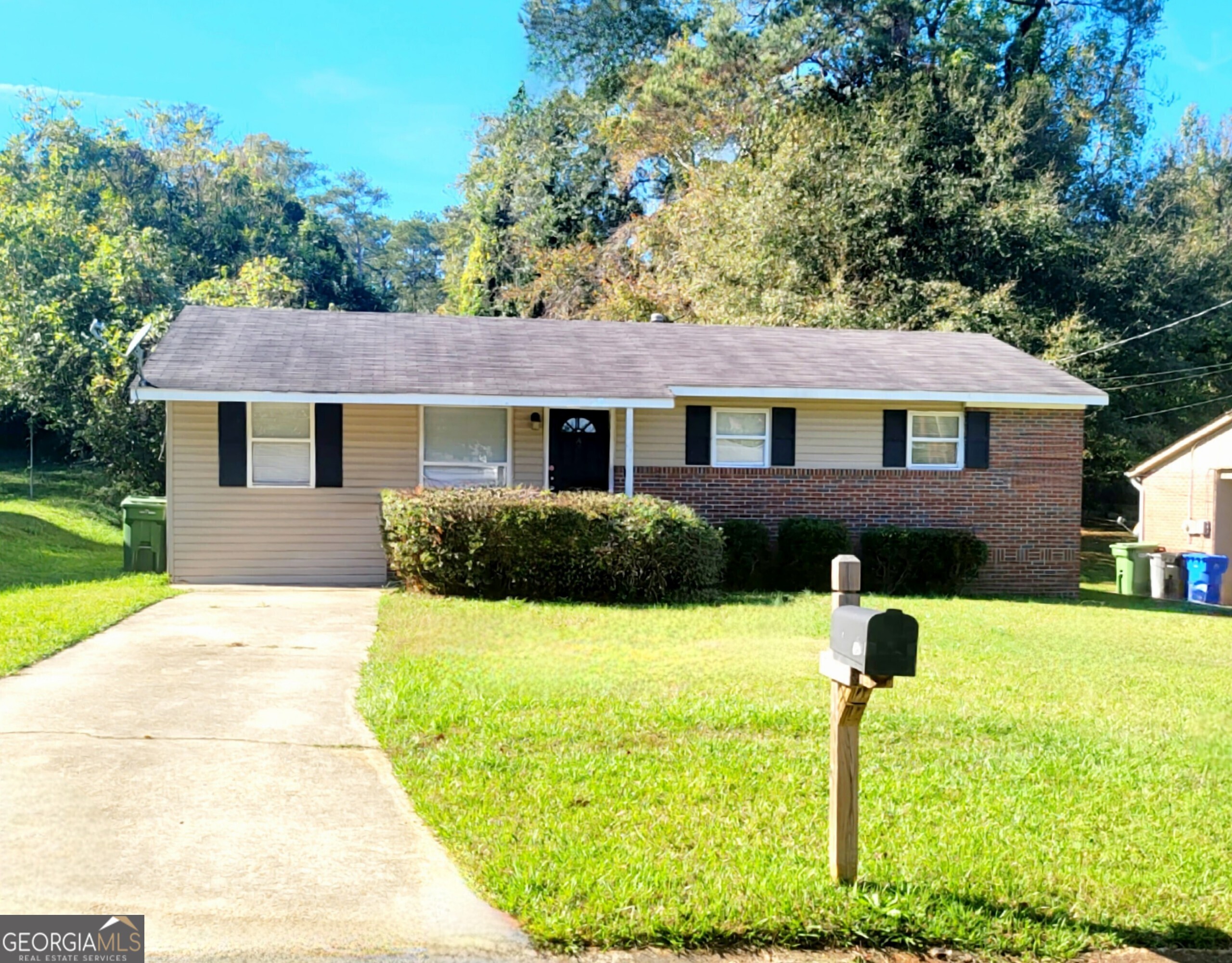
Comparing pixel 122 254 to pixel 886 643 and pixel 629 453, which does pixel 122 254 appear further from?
pixel 886 643

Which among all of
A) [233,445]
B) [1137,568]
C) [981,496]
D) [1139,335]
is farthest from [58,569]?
[1139,335]

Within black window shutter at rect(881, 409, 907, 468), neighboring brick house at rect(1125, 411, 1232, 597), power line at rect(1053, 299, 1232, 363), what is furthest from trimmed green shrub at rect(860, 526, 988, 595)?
power line at rect(1053, 299, 1232, 363)

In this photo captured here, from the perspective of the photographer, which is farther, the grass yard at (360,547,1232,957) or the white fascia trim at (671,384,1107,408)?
the white fascia trim at (671,384,1107,408)

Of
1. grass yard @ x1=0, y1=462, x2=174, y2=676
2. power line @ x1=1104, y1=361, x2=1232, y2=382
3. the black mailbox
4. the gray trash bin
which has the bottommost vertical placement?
the gray trash bin

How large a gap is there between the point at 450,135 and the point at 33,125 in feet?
52.6

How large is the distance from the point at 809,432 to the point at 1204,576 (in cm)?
877

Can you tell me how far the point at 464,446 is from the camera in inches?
581

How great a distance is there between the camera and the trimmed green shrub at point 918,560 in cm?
1481

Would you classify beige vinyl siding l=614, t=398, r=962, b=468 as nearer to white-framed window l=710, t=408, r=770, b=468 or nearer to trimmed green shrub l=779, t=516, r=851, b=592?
white-framed window l=710, t=408, r=770, b=468

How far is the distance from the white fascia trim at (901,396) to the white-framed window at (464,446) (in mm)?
2573

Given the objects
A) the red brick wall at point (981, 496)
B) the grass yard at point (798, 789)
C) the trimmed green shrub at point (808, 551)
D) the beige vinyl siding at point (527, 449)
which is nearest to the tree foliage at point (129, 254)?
the beige vinyl siding at point (527, 449)

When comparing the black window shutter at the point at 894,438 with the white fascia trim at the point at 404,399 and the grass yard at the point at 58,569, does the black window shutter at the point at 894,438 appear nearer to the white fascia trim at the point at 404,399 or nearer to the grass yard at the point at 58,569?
the white fascia trim at the point at 404,399

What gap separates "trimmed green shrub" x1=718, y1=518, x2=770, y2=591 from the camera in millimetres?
14516

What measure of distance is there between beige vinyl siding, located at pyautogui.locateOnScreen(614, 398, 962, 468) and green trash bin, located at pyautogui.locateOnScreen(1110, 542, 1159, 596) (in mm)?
6192
